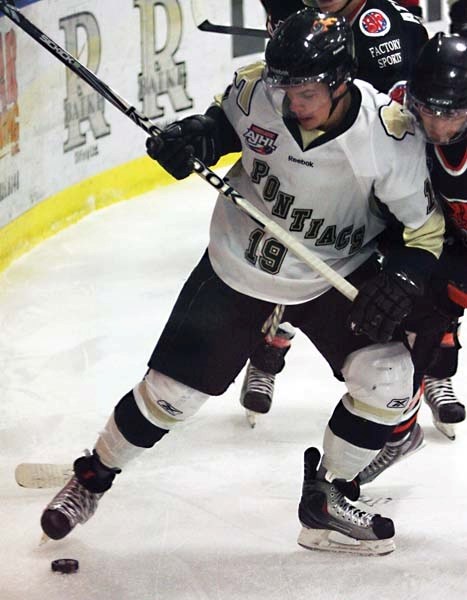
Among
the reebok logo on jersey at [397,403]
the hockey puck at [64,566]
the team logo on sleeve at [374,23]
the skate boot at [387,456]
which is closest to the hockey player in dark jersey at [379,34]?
the team logo on sleeve at [374,23]

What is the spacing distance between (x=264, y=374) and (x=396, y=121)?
1.10 meters

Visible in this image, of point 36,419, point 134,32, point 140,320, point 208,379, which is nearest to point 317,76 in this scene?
point 208,379

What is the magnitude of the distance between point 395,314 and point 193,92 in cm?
322

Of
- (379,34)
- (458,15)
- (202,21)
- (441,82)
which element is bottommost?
(202,21)

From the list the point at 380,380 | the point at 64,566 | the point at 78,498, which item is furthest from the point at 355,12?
the point at 64,566

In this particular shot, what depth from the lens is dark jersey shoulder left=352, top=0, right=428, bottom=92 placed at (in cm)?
284

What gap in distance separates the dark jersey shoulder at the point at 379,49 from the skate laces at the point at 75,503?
109 centimetres

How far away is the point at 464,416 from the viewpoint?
3.26 metres

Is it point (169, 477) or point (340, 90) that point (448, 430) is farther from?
point (340, 90)

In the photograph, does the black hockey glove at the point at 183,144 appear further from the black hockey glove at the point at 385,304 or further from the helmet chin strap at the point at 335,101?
the black hockey glove at the point at 385,304

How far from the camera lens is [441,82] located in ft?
7.58

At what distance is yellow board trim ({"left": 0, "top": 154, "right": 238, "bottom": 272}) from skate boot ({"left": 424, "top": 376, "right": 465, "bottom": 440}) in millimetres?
1609

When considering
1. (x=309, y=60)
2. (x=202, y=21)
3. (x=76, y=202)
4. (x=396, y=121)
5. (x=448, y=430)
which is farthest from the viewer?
(x=202, y=21)

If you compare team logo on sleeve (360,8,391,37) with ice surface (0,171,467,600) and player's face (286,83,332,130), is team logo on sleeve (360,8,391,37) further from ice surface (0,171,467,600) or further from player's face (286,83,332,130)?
ice surface (0,171,467,600)
